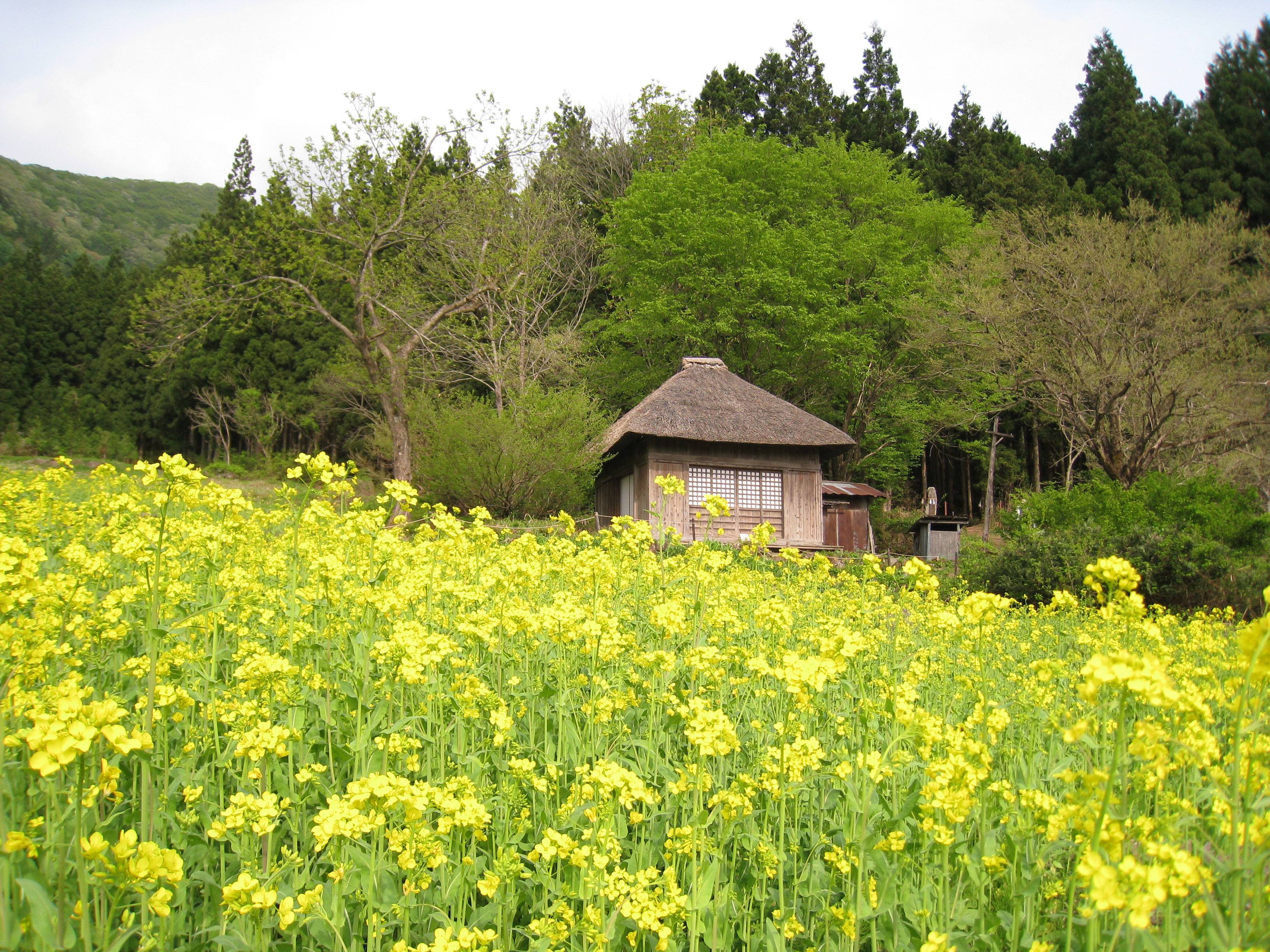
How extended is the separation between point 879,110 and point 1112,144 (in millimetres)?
11088

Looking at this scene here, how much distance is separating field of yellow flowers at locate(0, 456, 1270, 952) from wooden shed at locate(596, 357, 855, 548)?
52.2 ft

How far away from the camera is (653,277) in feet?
91.1

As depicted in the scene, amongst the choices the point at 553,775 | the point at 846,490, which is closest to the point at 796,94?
the point at 846,490

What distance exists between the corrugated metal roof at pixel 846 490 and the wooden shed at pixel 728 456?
2.14 m

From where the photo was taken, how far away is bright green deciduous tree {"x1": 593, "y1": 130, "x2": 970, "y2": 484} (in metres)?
27.2

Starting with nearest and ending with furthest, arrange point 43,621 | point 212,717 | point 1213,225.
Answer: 1. point 43,621
2. point 212,717
3. point 1213,225

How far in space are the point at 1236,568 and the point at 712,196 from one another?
2053 centimetres

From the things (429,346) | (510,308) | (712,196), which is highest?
(712,196)

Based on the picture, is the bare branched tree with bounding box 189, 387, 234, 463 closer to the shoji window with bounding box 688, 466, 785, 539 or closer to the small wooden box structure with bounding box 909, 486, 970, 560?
the shoji window with bounding box 688, 466, 785, 539

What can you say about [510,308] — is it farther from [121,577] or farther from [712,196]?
[121,577]

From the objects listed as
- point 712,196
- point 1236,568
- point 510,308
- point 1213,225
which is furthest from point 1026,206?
point 1236,568

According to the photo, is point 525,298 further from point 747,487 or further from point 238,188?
point 238,188

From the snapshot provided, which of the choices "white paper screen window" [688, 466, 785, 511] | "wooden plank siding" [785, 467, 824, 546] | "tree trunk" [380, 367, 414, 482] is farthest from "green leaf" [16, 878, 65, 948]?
"wooden plank siding" [785, 467, 824, 546]

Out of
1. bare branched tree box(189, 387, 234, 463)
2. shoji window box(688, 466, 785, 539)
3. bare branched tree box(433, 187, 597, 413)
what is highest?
bare branched tree box(433, 187, 597, 413)
